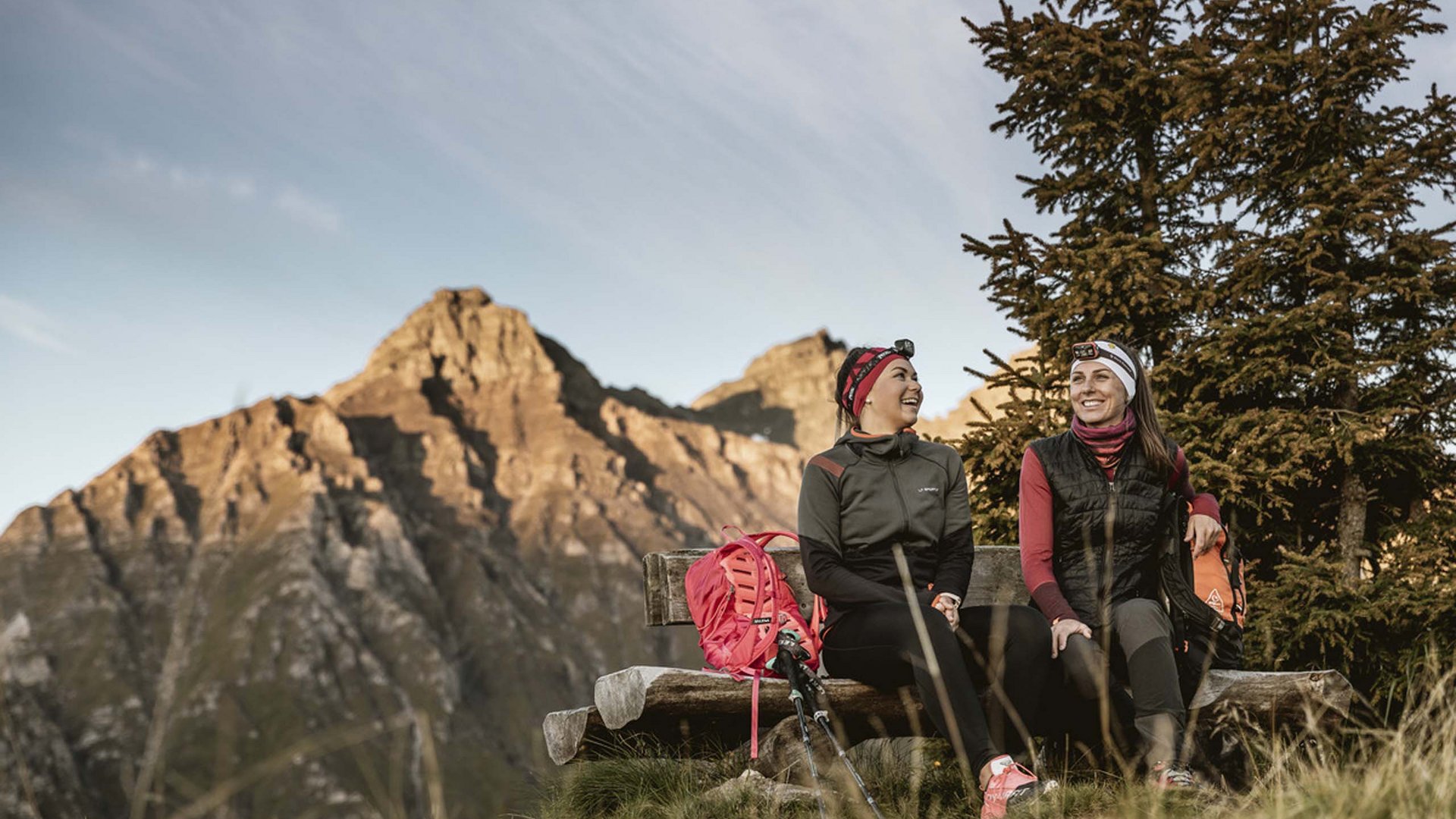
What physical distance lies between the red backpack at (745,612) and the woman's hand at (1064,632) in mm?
887

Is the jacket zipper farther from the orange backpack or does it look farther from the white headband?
the orange backpack

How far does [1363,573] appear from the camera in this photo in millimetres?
8141

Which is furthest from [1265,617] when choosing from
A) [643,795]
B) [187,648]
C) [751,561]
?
[187,648]

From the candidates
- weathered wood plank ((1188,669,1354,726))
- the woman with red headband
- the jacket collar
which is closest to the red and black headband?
the woman with red headband

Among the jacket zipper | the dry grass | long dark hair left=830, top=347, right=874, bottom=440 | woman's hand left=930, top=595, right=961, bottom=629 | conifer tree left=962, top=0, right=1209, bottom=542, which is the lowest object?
the dry grass

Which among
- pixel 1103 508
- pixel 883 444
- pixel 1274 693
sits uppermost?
pixel 883 444

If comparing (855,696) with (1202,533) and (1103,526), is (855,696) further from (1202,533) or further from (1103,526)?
(1202,533)

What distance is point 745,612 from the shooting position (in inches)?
164

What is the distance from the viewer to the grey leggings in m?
3.52

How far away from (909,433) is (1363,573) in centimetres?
579

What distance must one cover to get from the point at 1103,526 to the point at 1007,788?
123 cm

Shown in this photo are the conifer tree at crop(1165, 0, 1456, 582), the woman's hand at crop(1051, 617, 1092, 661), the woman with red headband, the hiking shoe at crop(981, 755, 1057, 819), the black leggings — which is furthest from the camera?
the conifer tree at crop(1165, 0, 1456, 582)

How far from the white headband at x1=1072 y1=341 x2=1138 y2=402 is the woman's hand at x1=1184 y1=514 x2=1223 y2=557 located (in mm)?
521

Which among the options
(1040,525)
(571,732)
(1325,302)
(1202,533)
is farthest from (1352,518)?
(571,732)
